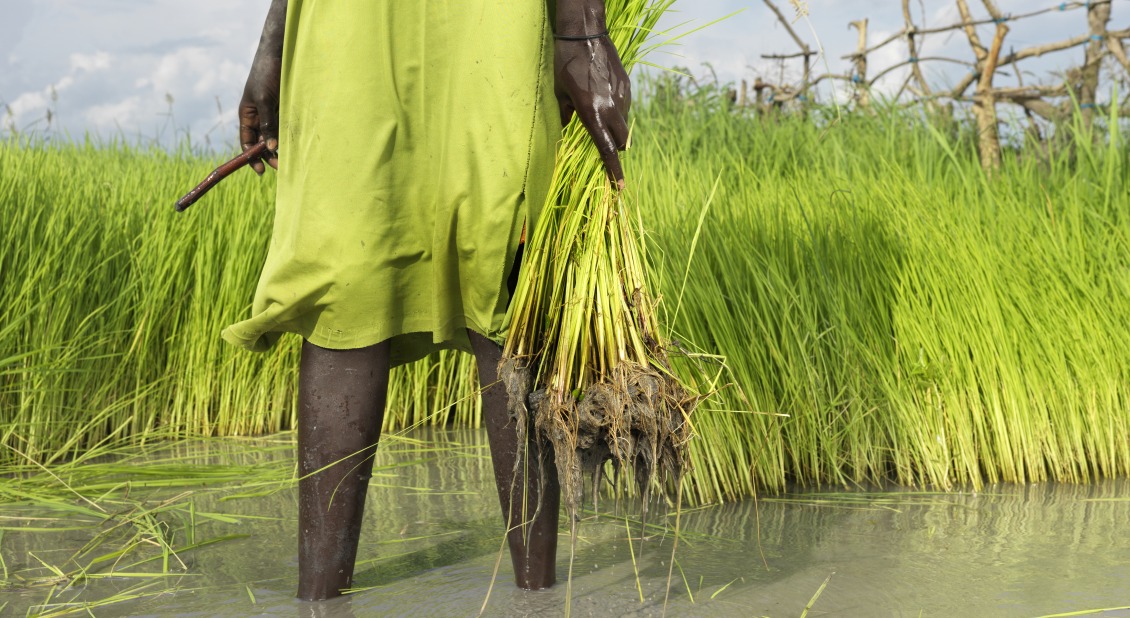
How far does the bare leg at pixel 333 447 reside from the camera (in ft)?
5.52

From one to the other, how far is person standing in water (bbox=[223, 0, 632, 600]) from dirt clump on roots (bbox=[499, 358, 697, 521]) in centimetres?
12

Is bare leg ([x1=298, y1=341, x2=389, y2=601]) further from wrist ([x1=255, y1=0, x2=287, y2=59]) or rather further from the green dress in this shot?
wrist ([x1=255, y1=0, x2=287, y2=59])

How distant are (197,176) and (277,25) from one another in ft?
9.01

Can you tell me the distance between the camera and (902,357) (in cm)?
271

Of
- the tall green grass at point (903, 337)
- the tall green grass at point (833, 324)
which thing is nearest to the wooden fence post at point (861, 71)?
the tall green grass at point (833, 324)

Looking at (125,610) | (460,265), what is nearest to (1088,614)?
(460,265)

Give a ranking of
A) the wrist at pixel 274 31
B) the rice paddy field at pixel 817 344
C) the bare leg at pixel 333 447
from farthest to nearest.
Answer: the rice paddy field at pixel 817 344 < the wrist at pixel 274 31 < the bare leg at pixel 333 447

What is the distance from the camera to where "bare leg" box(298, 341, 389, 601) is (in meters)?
1.68

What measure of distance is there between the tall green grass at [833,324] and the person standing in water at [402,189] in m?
0.70

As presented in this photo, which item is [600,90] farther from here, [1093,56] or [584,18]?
[1093,56]

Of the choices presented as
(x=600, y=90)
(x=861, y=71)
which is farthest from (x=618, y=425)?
(x=861, y=71)

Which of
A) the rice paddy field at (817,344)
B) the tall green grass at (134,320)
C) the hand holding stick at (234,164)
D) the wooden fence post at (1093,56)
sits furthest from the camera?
the wooden fence post at (1093,56)

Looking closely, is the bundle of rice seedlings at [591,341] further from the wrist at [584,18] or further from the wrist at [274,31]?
the wrist at [274,31]

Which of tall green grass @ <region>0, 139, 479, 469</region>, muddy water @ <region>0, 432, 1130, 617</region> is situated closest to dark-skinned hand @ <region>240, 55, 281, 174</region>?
muddy water @ <region>0, 432, 1130, 617</region>
